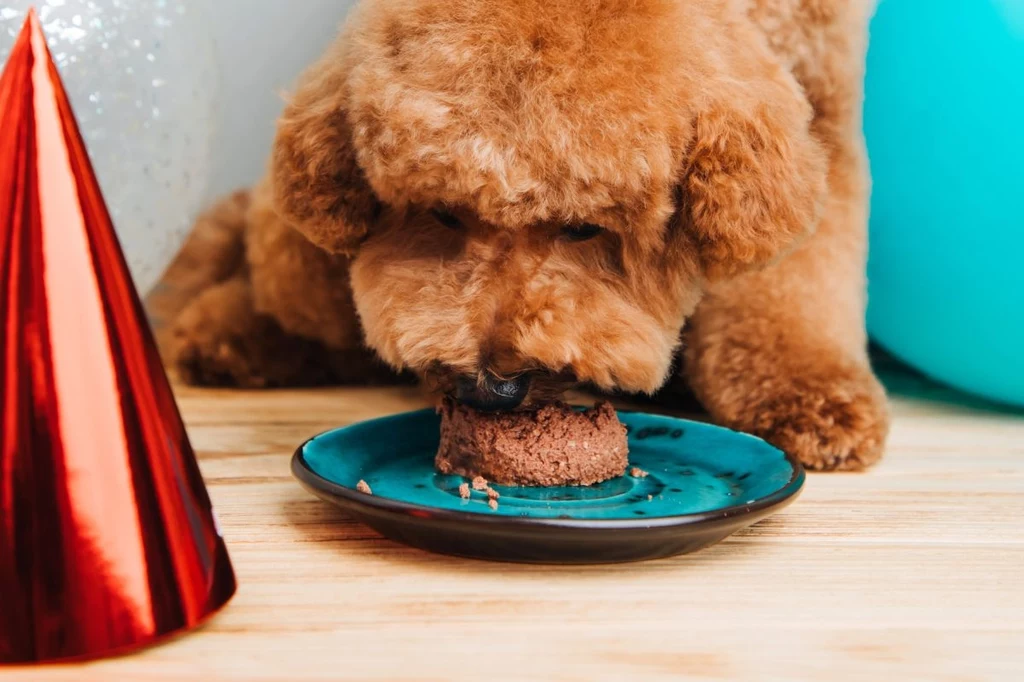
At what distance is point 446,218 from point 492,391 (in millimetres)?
150

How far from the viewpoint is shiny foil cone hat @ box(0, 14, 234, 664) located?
55cm

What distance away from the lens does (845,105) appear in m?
1.08

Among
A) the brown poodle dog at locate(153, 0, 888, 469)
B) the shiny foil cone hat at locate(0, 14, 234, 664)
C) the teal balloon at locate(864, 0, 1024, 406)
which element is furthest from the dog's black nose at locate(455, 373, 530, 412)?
the teal balloon at locate(864, 0, 1024, 406)

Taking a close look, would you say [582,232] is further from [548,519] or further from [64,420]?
[64,420]

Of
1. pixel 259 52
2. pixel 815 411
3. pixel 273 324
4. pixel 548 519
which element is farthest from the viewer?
pixel 259 52

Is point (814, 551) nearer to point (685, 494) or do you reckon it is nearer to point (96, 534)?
point (685, 494)

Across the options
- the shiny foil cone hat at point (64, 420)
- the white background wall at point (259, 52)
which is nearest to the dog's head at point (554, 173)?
the shiny foil cone hat at point (64, 420)

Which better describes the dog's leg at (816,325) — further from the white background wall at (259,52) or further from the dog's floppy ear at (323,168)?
the white background wall at (259,52)

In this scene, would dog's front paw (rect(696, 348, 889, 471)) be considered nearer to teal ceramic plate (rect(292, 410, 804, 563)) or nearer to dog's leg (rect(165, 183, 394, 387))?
teal ceramic plate (rect(292, 410, 804, 563))

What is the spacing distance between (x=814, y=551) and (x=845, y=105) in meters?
0.53

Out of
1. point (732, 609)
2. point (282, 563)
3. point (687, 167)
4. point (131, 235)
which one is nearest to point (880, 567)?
point (732, 609)

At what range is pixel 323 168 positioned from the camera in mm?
868

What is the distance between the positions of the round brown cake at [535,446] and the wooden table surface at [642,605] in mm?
115


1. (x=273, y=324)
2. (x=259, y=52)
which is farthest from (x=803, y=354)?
(x=259, y=52)
